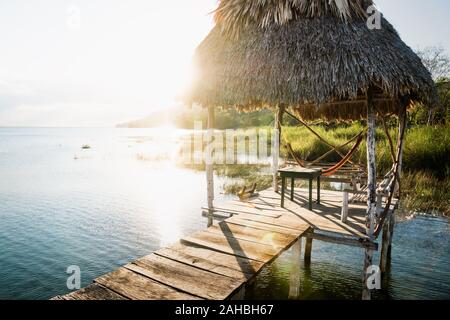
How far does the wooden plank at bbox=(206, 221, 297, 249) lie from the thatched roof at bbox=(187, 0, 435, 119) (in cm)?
226

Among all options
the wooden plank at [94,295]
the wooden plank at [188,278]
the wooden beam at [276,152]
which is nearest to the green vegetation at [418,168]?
the wooden beam at [276,152]

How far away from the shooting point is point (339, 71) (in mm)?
5012

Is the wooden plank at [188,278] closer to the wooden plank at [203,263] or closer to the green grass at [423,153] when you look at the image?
the wooden plank at [203,263]

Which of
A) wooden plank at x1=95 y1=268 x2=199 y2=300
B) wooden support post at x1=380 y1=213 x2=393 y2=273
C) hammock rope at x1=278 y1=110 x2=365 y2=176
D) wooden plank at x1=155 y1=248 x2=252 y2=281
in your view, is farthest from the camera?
hammock rope at x1=278 y1=110 x2=365 y2=176

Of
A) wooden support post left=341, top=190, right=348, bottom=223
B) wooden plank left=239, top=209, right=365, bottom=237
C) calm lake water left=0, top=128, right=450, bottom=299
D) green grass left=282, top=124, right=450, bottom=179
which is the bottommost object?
calm lake water left=0, top=128, right=450, bottom=299

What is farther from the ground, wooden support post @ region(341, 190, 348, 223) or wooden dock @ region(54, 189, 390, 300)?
wooden support post @ region(341, 190, 348, 223)

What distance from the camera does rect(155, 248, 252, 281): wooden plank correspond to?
338cm

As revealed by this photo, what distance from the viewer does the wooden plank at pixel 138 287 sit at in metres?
2.88

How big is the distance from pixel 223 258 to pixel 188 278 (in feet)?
2.31

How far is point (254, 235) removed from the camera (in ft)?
15.6

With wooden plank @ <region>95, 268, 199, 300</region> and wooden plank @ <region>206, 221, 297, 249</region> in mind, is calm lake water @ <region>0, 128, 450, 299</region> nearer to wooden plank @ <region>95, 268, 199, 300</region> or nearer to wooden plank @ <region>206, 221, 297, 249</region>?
wooden plank @ <region>206, 221, 297, 249</region>

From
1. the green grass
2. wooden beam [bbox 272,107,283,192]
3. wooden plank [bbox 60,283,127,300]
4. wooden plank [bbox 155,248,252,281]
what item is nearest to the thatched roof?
wooden beam [bbox 272,107,283,192]

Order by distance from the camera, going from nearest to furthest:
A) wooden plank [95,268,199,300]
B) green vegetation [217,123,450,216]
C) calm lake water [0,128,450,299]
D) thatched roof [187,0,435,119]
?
wooden plank [95,268,199,300], thatched roof [187,0,435,119], calm lake water [0,128,450,299], green vegetation [217,123,450,216]

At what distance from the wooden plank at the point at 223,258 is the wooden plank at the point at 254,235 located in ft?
2.23
